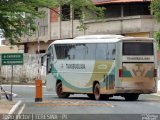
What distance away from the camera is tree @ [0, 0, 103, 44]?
78.2ft

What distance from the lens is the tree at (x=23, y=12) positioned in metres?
23.8

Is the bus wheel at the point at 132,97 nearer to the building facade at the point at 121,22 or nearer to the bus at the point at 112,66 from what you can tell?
the bus at the point at 112,66

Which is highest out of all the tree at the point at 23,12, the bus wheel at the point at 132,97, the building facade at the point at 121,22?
the building facade at the point at 121,22

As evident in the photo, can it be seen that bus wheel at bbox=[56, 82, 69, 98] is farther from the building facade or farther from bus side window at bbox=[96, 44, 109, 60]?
the building facade

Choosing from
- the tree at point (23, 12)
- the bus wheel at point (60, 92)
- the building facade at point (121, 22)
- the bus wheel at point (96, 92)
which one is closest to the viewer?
the tree at point (23, 12)

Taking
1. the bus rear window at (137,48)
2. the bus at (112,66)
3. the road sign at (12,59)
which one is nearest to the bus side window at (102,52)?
the bus at (112,66)

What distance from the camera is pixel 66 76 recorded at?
37062 millimetres

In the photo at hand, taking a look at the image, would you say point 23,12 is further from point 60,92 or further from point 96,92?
point 60,92

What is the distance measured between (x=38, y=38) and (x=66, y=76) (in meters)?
31.5

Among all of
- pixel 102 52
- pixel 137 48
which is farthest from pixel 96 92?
pixel 137 48

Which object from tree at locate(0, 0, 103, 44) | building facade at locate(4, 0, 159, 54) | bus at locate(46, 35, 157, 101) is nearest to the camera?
tree at locate(0, 0, 103, 44)

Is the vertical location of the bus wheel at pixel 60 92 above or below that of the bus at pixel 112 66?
below

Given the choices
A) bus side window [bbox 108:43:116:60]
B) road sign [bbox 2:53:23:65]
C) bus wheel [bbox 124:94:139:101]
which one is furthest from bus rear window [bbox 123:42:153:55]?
road sign [bbox 2:53:23:65]

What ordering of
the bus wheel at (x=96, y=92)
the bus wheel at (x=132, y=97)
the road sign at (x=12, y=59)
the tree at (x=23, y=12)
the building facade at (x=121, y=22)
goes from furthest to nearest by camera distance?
the building facade at (x=121, y=22) < the bus wheel at (x=132, y=97) < the bus wheel at (x=96, y=92) < the road sign at (x=12, y=59) < the tree at (x=23, y=12)
